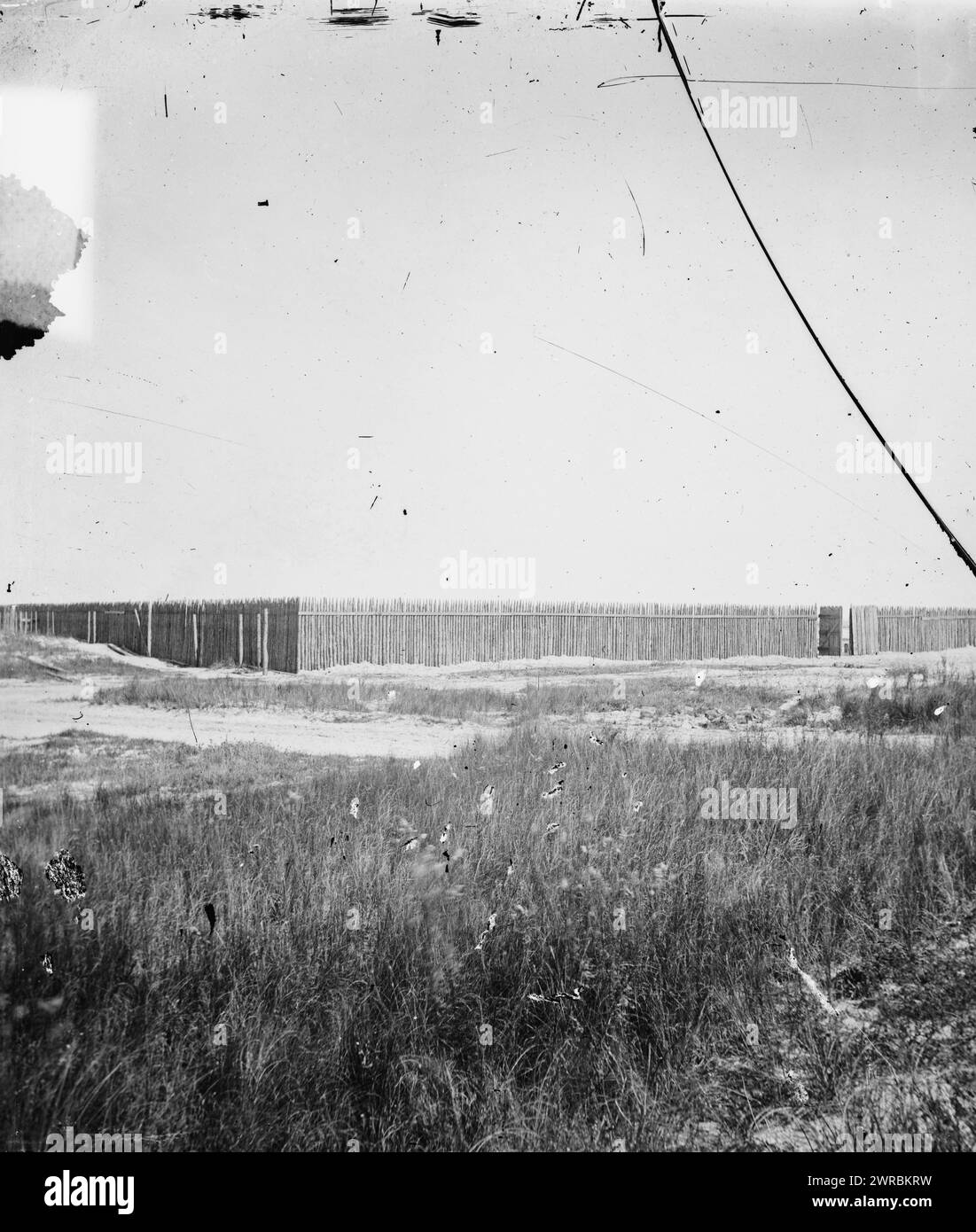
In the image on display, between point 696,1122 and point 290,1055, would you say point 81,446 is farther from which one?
point 696,1122

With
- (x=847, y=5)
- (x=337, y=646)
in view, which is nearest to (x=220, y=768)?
(x=337, y=646)

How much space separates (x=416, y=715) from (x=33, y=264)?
2034 millimetres

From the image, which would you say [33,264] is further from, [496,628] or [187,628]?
[496,628]

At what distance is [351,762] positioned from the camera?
2.63 meters

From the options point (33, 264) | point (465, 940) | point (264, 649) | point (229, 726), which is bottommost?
point (465, 940)

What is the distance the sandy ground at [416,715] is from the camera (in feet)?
8.07

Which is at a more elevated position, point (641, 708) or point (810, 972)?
point (641, 708)

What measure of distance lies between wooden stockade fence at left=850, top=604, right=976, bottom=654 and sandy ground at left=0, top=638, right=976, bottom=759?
0.13 feet

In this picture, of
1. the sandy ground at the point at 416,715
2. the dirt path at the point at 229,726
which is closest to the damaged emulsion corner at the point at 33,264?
the sandy ground at the point at 416,715

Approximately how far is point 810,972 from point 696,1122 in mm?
526

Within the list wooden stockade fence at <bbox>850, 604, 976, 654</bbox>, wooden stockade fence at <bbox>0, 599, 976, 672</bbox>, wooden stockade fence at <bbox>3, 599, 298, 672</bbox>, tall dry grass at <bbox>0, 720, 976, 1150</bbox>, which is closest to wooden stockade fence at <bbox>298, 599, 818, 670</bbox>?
wooden stockade fence at <bbox>0, 599, 976, 672</bbox>

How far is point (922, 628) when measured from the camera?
247cm

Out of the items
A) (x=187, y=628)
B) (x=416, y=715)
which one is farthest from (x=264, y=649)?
(x=416, y=715)
